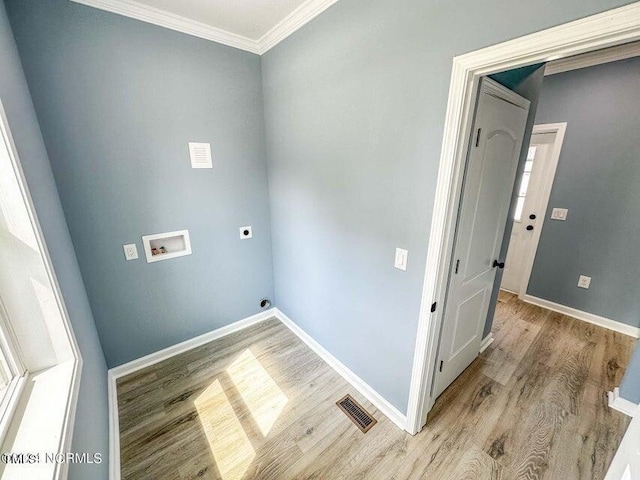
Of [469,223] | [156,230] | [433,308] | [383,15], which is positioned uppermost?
[383,15]

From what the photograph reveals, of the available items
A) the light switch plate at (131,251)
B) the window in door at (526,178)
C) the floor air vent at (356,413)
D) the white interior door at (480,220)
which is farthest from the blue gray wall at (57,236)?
the window in door at (526,178)

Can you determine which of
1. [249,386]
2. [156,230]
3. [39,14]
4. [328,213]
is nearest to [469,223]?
[328,213]

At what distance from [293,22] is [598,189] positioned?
3259 mm

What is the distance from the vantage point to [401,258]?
144cm

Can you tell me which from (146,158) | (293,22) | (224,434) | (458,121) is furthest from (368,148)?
(224,434)

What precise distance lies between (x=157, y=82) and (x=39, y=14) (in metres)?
0.58

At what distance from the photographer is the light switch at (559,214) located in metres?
2.76

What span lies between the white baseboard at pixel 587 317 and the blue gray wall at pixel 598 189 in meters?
0.05

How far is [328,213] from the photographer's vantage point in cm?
187

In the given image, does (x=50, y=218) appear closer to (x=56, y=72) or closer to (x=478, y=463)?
(x=56, y=72)

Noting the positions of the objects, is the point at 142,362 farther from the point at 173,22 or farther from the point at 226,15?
the point at 226,15

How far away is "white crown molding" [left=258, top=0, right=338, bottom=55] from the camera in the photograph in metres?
1.56

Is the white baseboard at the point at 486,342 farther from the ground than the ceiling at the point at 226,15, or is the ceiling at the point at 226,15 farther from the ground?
the ceiling at the point at 226,15

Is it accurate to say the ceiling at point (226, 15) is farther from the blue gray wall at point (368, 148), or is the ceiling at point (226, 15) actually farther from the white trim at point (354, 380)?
the white trim at point (354, 380)
